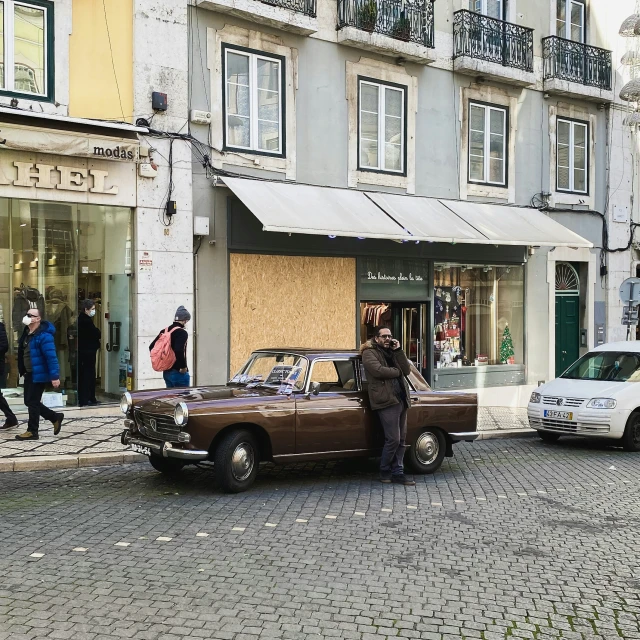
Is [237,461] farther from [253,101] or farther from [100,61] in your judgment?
[253,101]

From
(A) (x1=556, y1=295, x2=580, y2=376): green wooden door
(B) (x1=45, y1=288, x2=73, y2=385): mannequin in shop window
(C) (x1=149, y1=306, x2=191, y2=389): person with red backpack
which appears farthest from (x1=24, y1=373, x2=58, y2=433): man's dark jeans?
(A) (x1=556, y1=295, x2=580, y2=376): green wooden door

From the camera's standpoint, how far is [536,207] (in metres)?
19.1

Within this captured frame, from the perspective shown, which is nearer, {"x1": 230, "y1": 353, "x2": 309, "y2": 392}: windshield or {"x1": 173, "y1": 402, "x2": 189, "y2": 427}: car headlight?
{"x1": 173, "y1": 402, "x2": 189, "y2": 427}: car headlight

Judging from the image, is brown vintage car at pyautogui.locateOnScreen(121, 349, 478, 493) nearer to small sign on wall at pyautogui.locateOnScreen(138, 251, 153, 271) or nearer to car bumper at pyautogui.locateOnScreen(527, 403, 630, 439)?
car bumper at pyautogui.locateOnScreen(527, 403, 630, 439)

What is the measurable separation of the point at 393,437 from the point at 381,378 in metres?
0.68

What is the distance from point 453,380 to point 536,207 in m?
4.84

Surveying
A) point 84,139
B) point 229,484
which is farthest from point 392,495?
point 84,139

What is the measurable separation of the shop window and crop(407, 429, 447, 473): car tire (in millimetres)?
8037

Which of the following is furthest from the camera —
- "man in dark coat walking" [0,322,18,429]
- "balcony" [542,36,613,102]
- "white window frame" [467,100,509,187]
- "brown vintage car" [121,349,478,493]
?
"balcony" [542,36,613,102]

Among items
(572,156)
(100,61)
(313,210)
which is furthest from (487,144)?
(100,61)

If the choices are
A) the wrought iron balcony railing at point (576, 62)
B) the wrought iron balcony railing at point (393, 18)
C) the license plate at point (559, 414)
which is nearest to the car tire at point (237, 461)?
the license plate at point (559, 414)

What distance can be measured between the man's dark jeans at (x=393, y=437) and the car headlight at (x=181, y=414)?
229 centimetres

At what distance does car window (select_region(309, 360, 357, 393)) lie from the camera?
351 inches

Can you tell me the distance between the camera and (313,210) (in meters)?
14.1
